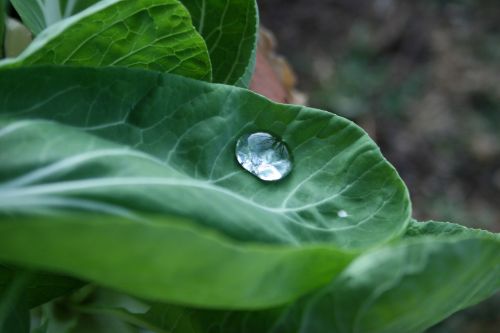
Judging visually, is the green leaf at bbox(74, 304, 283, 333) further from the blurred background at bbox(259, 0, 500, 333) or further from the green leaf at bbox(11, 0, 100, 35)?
the blurred background at bbox(259, 0, 500, 333)

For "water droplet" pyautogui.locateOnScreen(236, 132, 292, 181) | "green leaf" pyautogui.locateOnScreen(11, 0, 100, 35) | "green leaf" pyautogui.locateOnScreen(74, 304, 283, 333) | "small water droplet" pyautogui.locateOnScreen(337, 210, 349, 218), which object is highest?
"green leaf" pyautogui.locateOnScreen(11, 0, 100, 35)

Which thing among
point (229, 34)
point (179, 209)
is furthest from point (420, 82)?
point (179, 209)

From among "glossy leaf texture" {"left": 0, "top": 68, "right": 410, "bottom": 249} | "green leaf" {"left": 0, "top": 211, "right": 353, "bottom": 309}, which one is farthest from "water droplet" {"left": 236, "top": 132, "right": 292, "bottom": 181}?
"green leaf" {"left": 0, "top": 211, "right": 353, "bottom": 309}

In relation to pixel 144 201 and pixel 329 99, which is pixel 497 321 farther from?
pixel 144 201

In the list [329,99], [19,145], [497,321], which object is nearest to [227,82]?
[19,145]

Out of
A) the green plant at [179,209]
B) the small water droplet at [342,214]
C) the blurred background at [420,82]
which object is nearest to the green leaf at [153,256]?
the green plant at [179,209]

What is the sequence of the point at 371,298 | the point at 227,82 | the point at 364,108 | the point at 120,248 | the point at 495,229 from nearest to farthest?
1. the point at 120,248
2. the point at 371,298
3. the point at 227,82
4. the point at 495,229
5. the point at 364,108

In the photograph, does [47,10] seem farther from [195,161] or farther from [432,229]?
[432,229]

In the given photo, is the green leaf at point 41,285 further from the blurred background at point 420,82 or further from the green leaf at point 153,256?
the blurred background at point 420,82
